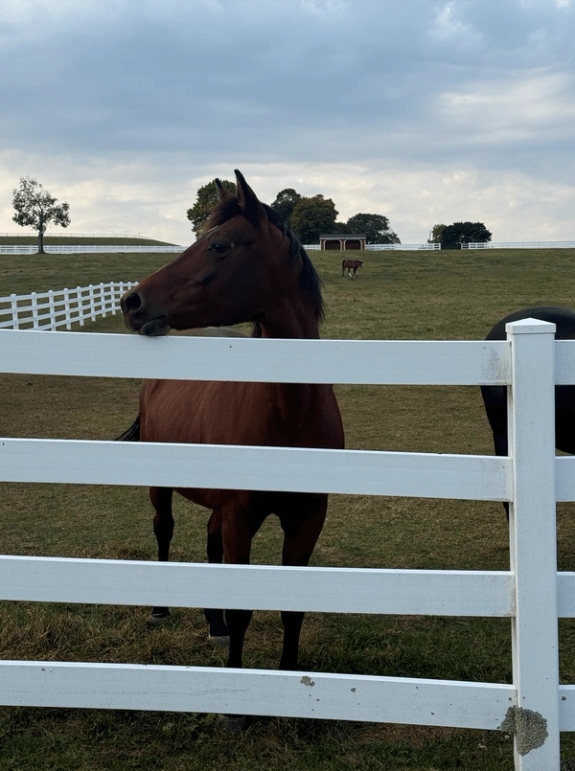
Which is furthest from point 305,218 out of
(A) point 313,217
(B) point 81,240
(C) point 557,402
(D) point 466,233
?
(C) point 557,402

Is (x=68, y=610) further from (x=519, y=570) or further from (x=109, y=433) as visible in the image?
(x=109, y=433)

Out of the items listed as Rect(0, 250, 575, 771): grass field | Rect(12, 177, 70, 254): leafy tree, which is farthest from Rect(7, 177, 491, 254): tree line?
Rect(0, 250, 575, 771): grass field

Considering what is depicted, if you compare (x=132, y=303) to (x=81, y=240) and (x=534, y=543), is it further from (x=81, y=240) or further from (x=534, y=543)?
(x=81, y=240)

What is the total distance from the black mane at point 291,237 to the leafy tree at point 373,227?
93.9 meters

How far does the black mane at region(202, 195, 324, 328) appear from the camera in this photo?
11.1 feet

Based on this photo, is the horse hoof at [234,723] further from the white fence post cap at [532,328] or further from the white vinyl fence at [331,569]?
the white fence post cap at [532,328]

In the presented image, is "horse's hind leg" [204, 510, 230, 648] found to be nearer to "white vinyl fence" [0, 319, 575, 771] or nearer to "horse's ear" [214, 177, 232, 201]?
"white vinyl fence" [0, 319, 575, 771]

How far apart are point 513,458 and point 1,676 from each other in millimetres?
1987

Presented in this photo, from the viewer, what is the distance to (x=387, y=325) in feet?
76.2

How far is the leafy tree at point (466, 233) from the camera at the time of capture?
279ft

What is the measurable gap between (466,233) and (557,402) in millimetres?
84635

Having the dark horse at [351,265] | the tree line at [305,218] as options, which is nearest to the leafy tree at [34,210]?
the tree line at [305,218]

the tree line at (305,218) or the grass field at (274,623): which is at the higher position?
the tree line at (305,218)

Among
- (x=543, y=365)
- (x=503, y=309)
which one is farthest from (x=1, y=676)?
(x=503, y=309)
